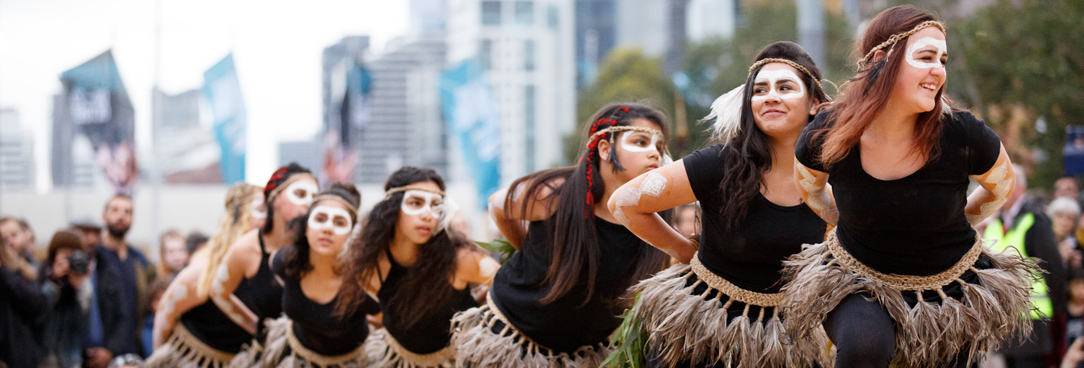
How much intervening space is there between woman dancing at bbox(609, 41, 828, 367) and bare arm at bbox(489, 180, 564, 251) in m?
0.94

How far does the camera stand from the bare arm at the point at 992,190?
3494 mm

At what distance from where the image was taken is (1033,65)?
16.1m

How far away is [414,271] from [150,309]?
4670mm

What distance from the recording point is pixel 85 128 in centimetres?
1619

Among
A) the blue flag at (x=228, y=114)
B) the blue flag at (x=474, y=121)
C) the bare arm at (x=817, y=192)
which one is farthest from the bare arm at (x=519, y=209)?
the blue flag at (x=474, y=121)

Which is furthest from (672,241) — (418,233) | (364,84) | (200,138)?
(200,138)

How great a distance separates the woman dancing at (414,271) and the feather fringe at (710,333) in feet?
5.33

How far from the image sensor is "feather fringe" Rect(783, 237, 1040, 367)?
11.3 feet

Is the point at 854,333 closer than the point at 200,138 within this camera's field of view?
Yes

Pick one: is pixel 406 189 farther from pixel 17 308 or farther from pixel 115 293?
pixel 115 293

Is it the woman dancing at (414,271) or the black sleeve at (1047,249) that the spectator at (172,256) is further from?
the black sleeve at (1047,249)

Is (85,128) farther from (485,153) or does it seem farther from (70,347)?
(70,347)

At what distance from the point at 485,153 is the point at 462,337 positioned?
13986mm

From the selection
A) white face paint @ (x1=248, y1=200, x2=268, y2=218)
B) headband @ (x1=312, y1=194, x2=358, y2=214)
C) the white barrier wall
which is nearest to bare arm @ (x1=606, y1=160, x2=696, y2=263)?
headband @ (x1=312, y1=194, x2=358, y2=214)
